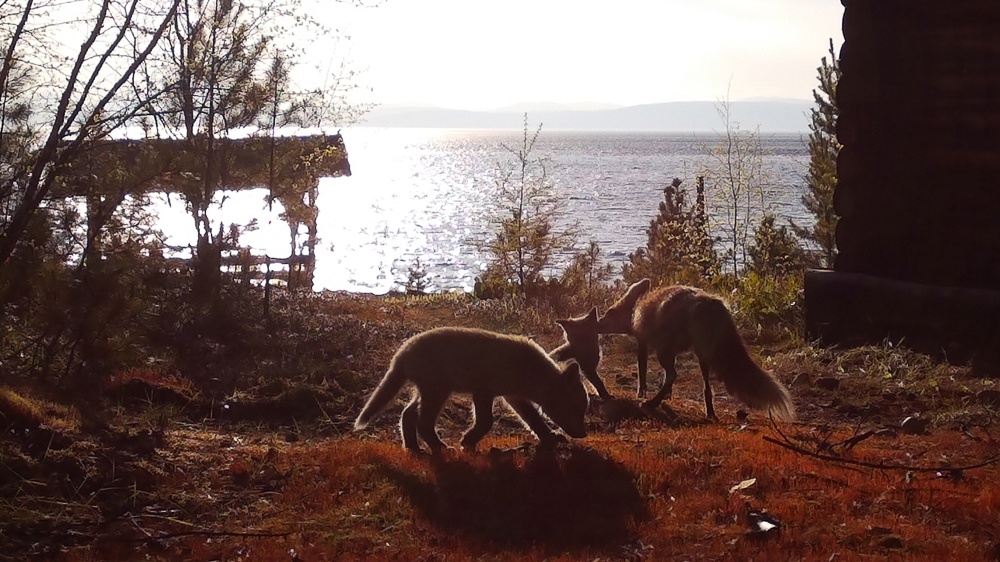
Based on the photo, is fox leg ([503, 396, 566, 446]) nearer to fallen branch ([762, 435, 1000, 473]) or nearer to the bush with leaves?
fallen branch ([762, 435, 1000, 473])

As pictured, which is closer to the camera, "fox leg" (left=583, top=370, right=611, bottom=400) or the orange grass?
the orange grass

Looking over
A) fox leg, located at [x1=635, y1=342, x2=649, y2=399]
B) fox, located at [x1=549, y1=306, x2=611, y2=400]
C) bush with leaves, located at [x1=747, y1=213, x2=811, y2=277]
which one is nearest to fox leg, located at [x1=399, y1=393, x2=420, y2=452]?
fox, located at [x1=549, y1=306, x2=611, y2=400]

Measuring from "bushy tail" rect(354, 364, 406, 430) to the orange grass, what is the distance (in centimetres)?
40

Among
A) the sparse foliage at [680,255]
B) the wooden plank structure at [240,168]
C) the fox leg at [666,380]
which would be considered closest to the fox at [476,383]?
the fox leg at [666,380]

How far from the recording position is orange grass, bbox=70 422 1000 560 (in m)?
5.88

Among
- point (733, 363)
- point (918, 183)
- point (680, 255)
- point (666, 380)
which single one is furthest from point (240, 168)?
point (680, 255)

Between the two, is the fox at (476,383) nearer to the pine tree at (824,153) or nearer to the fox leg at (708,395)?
the fox leg at (708,395)

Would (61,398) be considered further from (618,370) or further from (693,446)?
(618,370)

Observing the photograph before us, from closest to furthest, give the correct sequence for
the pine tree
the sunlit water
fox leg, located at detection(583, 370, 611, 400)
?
fox leg, located at detection(583, 370, 611, 400) < the sunlit water < the pine tree

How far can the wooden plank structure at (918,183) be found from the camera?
39.7ft

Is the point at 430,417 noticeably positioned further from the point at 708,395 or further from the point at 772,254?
the point at 772,254

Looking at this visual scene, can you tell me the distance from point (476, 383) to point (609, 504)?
2269mm

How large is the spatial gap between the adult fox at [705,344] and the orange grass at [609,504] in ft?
3.22

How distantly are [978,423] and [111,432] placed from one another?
8052 mm
